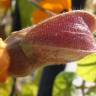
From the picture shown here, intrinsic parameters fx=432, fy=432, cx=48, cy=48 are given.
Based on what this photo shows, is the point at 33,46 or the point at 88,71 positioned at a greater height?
the point at 33,46

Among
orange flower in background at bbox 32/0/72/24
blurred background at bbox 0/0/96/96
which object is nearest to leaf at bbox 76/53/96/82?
blurred background at bbox 0/0/96/96

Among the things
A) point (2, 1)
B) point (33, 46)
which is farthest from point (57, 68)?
point (33, 46)

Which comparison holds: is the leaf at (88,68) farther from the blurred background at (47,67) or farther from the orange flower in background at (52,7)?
the orange flower in background at (52,7)

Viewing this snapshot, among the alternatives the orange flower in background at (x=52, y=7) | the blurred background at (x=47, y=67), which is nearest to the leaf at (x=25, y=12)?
the blurred background at (x=47, y=67)

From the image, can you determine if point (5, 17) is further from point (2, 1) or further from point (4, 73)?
point (4, 73)

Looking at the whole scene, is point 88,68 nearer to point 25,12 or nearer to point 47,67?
point 47,67
